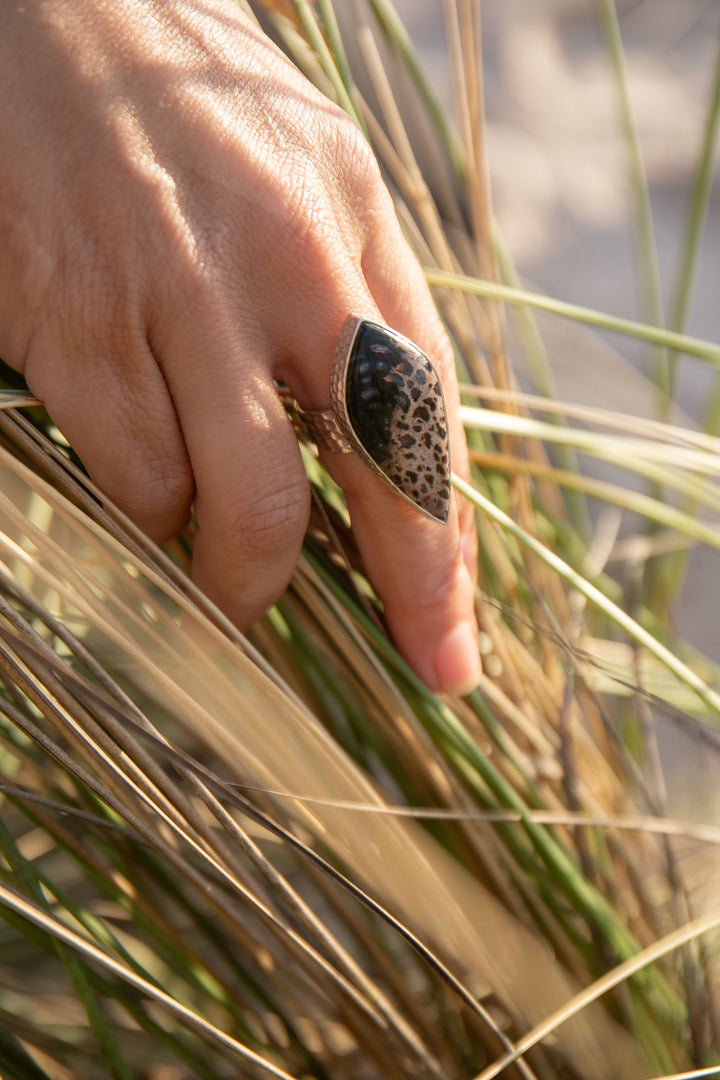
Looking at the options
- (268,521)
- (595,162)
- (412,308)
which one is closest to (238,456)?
(268,521)

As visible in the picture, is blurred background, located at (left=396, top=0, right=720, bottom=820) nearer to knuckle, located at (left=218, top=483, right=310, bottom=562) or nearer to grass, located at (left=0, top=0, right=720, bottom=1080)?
grass, located at (left=0, top=0, right=720, bottom=1080)

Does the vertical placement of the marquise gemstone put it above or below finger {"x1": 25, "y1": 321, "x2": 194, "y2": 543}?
below

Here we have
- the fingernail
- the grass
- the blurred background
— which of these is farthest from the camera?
the blurred background

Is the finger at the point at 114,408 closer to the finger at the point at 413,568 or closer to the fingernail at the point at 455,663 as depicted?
the finger at the point at 413,568

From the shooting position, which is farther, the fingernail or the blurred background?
the blurred background

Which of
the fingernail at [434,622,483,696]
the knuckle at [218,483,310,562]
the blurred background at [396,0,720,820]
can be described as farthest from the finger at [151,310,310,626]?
the blurred background at [396,0,720,820]

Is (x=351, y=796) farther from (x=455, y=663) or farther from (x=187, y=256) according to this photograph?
(x=187, y=256)

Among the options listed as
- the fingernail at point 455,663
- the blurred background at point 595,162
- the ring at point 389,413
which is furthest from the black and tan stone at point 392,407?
the blurred background at point 595,162

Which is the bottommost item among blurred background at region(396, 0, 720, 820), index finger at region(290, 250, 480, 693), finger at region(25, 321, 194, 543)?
blurred background at region(396, 0, 720, 820)
